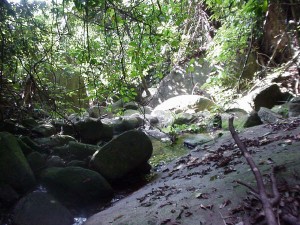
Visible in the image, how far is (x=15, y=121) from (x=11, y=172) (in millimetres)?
2055

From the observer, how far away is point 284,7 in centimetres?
927

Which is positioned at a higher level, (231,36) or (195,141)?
(231,36)

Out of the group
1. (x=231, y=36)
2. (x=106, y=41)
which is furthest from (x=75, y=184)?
(x=231, y=36)

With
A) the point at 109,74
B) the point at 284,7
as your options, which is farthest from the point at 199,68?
the point at 109,74

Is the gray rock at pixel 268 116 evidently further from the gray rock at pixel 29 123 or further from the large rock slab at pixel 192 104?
the gray rock at pixel 29 123

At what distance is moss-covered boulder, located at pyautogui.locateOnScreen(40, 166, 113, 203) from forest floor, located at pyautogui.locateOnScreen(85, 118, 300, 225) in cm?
81

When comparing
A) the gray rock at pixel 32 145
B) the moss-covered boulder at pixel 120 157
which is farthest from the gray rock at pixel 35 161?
the moss-covered boulder at pixel 120 157

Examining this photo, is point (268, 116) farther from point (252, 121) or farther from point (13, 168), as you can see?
point (13, 168)

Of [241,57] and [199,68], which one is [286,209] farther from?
[199,68]

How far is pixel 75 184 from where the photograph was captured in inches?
192

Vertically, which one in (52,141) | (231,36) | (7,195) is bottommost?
(7,195)

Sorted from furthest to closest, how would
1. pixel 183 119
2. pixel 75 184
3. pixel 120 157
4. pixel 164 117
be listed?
pixel 164 117
pixel 183 119
pixel 120 157
pixel 75 184

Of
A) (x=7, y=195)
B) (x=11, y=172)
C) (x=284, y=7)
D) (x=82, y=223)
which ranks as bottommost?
(x=82, y=223)

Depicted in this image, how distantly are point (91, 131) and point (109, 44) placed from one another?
477 centimetres
